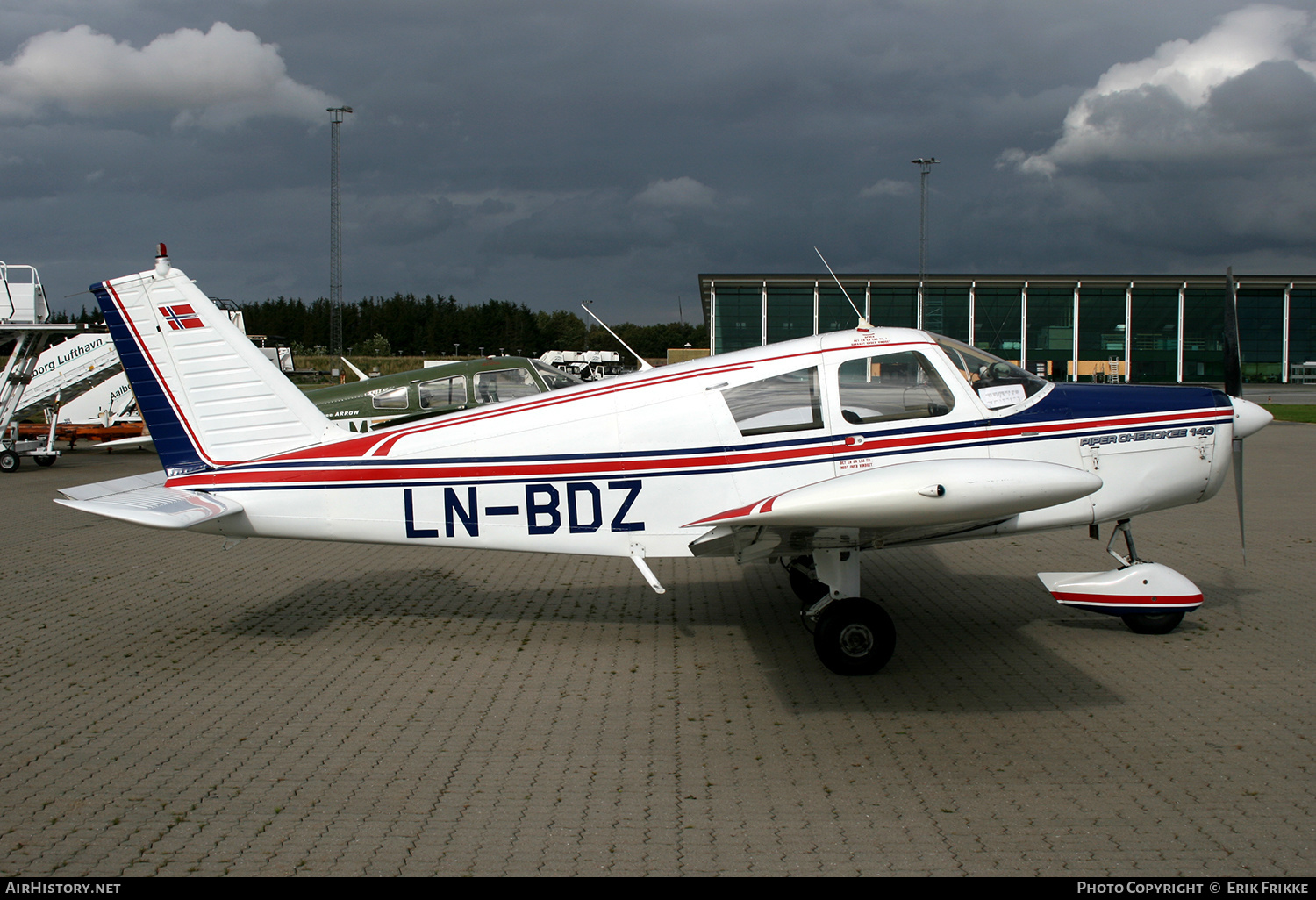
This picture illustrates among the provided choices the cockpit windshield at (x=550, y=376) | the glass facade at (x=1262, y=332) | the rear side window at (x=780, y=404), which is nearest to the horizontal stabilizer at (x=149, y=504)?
the rear side window at (x=780, y=404)

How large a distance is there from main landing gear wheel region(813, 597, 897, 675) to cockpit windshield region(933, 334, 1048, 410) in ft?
5.16

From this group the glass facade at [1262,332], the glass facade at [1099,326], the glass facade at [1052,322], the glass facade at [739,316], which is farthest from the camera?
the glass facade at [1262,332]

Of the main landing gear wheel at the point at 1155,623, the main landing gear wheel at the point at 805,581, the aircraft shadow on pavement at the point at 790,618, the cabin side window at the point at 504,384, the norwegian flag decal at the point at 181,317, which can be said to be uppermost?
the norwegian flag decal at the point at 181,317

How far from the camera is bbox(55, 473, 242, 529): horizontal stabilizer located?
5271mm

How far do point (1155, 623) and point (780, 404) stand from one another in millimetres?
3156

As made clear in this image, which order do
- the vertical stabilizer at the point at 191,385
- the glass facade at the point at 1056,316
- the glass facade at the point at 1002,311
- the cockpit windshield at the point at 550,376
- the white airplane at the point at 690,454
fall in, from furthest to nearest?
the glass facade at the point at 1002,311, the glass facade at the point at 1056,316, the cockpit windshield at the point at 550,376, the vertical stabilizer at the point at 191,385, the white airplane at the point at 690,454

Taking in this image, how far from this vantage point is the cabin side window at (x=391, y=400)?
11.5m

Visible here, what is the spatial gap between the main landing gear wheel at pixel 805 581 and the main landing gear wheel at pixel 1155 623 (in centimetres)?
221

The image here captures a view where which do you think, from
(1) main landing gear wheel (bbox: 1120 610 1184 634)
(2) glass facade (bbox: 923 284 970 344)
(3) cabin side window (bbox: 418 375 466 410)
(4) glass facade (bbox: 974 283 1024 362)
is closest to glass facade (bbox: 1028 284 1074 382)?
(4) glass facade (bbox: 974 283 1024 362)

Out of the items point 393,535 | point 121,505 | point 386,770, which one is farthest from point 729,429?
point 121,505

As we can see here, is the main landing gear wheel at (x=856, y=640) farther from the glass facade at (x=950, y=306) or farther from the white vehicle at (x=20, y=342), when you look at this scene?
the glass facade at (x=950, y=306)

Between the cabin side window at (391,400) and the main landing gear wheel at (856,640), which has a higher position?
the cabin side window at (391,400)

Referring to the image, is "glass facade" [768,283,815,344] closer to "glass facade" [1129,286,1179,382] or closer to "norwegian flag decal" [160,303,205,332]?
"glass facade" [1129,286,1179,382]
